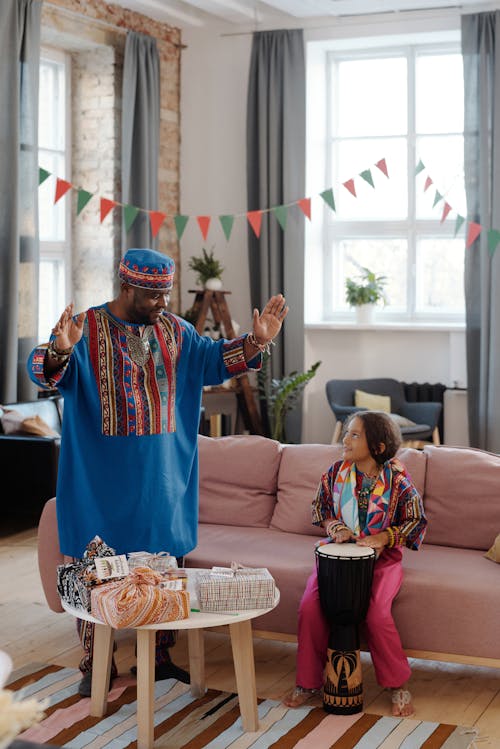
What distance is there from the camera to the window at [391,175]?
7441mm

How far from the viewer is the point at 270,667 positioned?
3475 mm

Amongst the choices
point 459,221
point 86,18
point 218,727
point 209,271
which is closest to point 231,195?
point 209,271

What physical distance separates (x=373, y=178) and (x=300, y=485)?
4.29 m

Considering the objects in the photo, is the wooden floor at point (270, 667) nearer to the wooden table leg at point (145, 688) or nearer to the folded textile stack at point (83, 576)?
the wooden table leg at point (145, 688)

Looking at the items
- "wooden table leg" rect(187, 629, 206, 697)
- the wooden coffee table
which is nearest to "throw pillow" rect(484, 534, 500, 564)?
the wooden coffee table

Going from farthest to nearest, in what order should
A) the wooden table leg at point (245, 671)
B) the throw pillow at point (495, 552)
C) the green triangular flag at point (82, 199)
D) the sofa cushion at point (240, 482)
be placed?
the green triangular flag at point (82, 199), the sofa cushion at point (240, 482), the throw pillow at point (495, 552), the wooden table leg at point (245, 671)

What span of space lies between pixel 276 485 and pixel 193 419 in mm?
861

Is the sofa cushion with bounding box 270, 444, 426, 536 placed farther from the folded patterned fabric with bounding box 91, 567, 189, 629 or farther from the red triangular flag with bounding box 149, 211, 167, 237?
the red triangular flag with bounding box 149, 211, 167, 237

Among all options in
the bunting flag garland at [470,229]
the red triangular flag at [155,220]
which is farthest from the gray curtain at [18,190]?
the bunting flag garland at [470,229]

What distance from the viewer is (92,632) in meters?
3.21

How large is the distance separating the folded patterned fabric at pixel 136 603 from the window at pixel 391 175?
5.10m

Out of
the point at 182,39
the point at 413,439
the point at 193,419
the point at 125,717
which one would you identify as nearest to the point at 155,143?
the point at 182,39

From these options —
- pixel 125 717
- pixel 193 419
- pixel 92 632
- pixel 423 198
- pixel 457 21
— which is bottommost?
pixel 125 717

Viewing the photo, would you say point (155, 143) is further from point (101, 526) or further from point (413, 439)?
point (101, 526)
